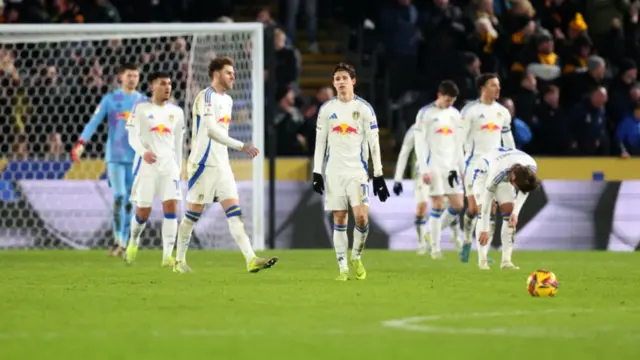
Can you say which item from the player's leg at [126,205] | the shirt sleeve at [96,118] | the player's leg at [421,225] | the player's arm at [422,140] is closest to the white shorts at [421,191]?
the player's leg at [421,225]

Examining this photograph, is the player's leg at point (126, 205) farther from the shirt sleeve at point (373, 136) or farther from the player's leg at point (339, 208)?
the shirt sleeve at point (373, 136)

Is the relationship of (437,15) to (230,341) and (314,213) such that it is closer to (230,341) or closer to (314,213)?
(314,213)

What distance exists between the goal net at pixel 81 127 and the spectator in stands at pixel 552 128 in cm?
441

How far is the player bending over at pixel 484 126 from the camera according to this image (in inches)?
640

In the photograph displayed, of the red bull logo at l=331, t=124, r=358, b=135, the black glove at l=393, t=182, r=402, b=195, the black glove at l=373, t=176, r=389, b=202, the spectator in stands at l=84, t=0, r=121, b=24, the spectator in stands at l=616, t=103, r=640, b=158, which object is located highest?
the spectator in stands at l=84, t=0, r=121, b=24

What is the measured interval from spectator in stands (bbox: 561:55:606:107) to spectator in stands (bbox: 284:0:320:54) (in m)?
4.21

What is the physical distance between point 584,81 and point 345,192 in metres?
10.5

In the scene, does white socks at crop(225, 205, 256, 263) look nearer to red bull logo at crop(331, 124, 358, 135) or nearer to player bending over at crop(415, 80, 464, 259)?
red bull logo at crop(331, 124, 358, 135)

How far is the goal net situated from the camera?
19719 mm

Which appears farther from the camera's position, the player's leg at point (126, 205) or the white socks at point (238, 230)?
the player's leg at point (126, 205)

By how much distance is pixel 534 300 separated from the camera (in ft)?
34.3

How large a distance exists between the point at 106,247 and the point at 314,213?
2877 millimetres

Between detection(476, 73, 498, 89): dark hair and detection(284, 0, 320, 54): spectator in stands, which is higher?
detection(284, 0, 320, 54): spectator in stands

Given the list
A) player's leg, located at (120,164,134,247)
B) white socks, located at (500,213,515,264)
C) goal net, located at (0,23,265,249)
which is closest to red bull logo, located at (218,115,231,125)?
white socks, located at (500,213,515,264)
